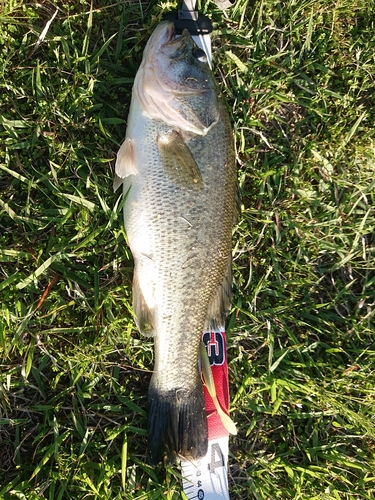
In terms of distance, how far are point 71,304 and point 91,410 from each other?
677 millimetres

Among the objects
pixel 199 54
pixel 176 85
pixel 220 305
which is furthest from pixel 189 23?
pixel 220 305

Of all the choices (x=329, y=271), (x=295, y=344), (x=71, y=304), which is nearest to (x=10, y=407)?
(x=71, y=304)

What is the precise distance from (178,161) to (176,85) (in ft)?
1.46

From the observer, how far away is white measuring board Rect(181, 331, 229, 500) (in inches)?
105

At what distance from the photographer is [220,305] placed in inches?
104

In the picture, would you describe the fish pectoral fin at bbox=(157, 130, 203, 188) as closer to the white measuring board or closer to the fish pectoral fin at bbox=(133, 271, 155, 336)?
the fish pectoral fin at bbox=(133, 271, 155, 336)

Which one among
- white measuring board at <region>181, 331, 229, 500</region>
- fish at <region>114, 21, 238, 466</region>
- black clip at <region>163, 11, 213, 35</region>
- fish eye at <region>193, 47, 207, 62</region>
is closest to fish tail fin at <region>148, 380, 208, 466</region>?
fish at <region>114, 21, 238, 466</region>

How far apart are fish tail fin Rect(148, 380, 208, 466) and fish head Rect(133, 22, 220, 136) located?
1.55 metres

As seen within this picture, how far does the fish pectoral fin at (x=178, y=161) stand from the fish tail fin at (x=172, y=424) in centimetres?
123

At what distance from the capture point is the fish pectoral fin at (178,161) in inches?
93.2

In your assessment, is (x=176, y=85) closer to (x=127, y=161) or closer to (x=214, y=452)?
(x=127, y=161)

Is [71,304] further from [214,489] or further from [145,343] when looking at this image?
[214,489]

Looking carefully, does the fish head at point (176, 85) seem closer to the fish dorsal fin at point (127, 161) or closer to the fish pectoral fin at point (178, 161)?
the fish pectoral fin at point (178, 161)

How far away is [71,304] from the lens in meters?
2.57
